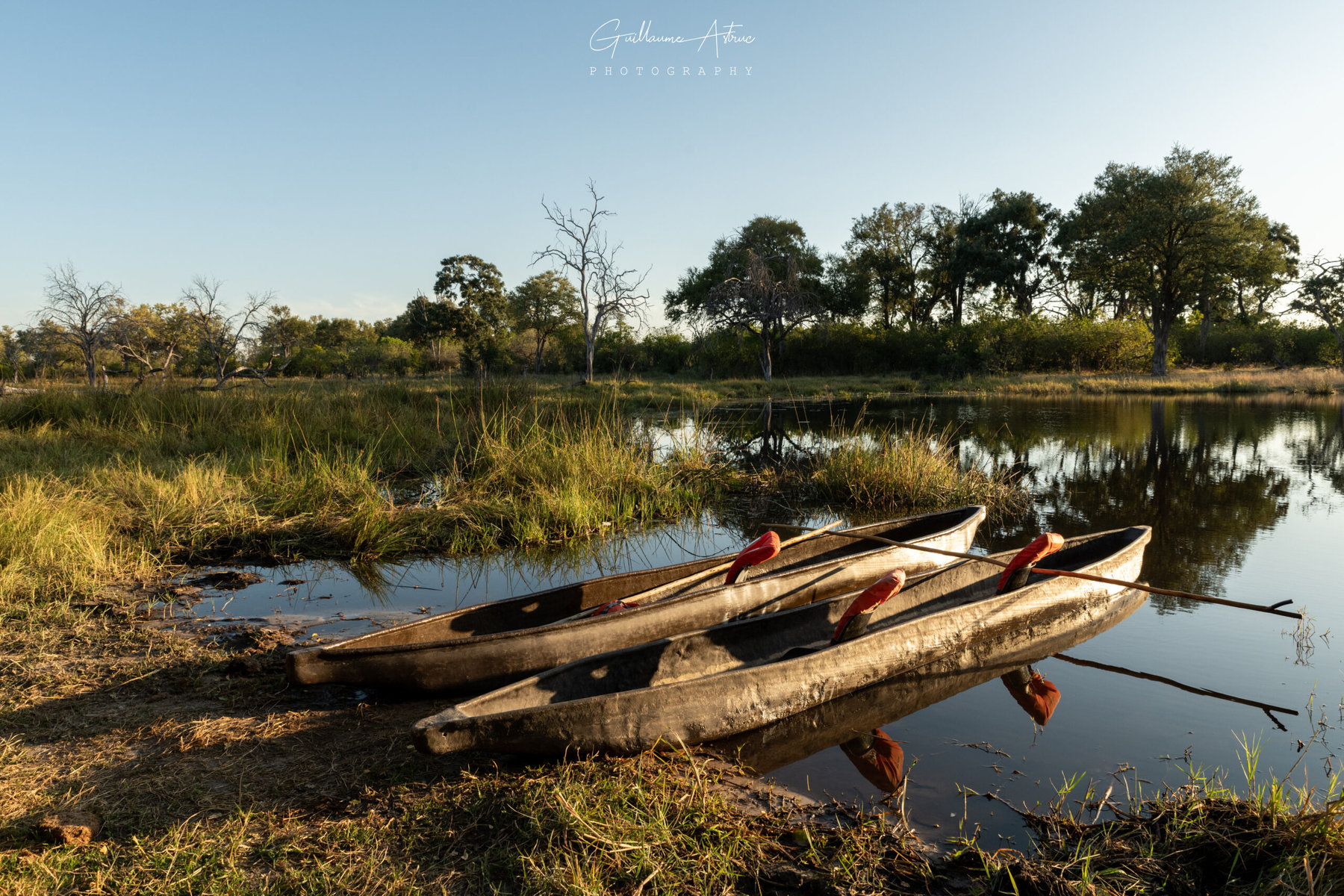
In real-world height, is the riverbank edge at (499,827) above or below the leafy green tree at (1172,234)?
below

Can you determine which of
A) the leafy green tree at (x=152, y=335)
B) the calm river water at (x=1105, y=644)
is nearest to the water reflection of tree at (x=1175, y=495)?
the calm river water at (x=1105, y=644)

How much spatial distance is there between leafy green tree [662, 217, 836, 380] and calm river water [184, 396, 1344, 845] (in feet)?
65.3

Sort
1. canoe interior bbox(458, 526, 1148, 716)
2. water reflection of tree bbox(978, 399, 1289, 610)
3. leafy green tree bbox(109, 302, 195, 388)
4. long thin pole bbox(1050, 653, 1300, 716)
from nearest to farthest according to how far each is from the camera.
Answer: canoe interior bbox(458, 526, 1148, 716) → long thin pole bbox(1050, 653, 1300, 716) → water reflection of tree bbox(978, 399, 1289, 610) → leafy green tree bbox(109, 302, 195, 388)

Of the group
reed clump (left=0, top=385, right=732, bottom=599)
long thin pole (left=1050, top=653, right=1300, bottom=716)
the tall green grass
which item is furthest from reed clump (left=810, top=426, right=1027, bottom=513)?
long thin pole (left=1050, top=653, right=1300, bottom=716)

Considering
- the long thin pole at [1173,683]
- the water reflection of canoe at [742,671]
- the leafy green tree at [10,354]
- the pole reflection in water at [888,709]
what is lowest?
the long thin pole at [1173,683]

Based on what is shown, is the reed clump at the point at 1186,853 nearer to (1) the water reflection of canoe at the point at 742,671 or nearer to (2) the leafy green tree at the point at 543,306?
(1) the water reflection of canoe at the point at 742,671

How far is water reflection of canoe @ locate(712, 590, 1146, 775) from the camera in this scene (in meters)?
3.40

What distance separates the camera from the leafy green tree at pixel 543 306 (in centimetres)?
5100

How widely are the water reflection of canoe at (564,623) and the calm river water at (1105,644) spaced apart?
0.97m

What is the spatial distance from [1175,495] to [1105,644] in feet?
22.3

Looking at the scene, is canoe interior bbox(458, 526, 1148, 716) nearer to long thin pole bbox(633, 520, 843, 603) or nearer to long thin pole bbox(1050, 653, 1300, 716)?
long thin pole bbox(1050, 653, 1300, 716)

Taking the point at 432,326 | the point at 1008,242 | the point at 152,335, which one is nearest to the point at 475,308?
the point at 432,326

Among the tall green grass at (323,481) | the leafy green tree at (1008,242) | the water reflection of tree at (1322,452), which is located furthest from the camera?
the leafy green tree at (1008,242)

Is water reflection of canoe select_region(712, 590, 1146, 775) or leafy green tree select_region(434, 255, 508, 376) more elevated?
leafy green tree select_region(434, 255, 508, 376)
